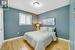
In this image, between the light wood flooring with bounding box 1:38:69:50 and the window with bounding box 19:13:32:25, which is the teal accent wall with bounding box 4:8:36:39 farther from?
the light wood flooring with bounding box 1:38:69:50

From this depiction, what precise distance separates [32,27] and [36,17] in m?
0.86

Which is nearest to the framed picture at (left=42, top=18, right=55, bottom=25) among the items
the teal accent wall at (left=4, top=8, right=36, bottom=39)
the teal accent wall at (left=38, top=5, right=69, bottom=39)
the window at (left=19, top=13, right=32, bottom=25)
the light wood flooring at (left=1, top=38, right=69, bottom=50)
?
the teal accent wall at (left=38, top=5, right=69, bottom=39)

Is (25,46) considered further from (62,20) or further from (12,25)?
(62,20)

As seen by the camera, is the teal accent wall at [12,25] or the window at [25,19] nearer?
the teal accent wall at [12,25]

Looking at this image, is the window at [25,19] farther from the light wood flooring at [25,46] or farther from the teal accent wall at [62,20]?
the light wood flooring at [25,46]

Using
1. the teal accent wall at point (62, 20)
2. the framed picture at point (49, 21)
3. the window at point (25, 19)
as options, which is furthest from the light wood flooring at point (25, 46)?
the window at point (25, 19)

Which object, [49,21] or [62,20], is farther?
[49,21]

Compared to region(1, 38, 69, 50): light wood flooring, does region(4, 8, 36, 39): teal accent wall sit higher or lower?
higher

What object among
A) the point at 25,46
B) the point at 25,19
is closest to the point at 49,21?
the point at 25,19

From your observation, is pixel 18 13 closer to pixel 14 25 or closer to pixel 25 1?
pixel 14 25

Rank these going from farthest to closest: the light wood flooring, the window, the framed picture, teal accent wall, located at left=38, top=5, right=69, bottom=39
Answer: the window → the framed picture → teal accent wall, located at left=38, top=5, right=69, bottom=39 → the light wood flooring

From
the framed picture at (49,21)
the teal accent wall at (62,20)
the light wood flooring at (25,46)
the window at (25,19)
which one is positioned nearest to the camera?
the light wood flooring at (25,46)

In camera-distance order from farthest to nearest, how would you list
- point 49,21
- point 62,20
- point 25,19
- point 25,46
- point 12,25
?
1. point 25,19
2. point 49,21
3. point 12,25
4. point 62,20
5. point 25,46

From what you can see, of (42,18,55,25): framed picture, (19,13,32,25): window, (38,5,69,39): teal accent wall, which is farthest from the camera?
(19,13,32,25): window
